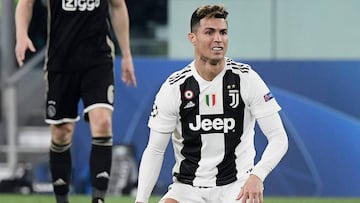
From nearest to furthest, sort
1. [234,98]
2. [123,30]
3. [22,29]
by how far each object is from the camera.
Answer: [234,98] < [22,29] < [123,30]

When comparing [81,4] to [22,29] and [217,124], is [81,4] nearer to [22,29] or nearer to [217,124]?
[22,29]

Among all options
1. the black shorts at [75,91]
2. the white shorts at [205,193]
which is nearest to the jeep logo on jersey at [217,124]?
the white shorts at [205,193]

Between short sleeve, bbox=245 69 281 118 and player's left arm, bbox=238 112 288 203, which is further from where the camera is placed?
short sleeve, bbox=245 69 281 118

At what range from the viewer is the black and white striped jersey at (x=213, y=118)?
7152 mm

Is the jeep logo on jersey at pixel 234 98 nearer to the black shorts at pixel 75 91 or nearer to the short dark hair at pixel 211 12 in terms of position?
the short dark hair at pixel 211 12

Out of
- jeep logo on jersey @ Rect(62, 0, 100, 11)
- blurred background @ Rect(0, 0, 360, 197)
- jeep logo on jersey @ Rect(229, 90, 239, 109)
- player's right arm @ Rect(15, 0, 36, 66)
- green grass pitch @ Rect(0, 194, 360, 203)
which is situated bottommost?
green grass pitch @ Rect(0, 194, 360, 203)

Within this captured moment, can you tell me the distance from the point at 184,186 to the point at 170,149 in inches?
230

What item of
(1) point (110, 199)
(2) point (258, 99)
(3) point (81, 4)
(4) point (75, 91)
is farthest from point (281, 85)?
(2) point (258, 99)

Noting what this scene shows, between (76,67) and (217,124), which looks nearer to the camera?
(217,124)

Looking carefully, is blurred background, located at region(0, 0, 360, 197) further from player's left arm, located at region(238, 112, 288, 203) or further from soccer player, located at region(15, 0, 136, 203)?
player's left arm, located at region(238, 112, 288, 203)

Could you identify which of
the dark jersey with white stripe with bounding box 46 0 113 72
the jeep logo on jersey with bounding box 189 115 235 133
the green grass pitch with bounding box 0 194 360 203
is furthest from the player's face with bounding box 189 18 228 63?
the green grass pitch with bounding box 0 194 360 203

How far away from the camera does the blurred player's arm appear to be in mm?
7078

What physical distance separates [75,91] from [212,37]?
92.7 inches

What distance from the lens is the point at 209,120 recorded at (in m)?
7.21
